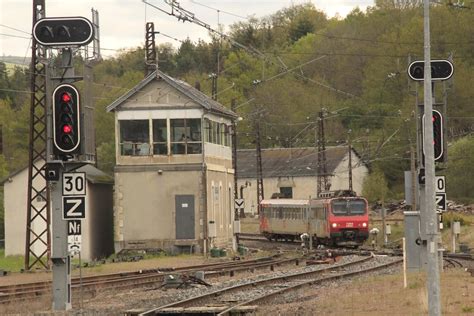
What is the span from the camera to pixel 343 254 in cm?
5016

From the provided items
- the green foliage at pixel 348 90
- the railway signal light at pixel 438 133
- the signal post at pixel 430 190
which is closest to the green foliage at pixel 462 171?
the green foliage at pixel 348 90

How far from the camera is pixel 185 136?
5375 cm

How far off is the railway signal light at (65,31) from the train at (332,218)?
36639 millimetres

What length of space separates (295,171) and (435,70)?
233 ft

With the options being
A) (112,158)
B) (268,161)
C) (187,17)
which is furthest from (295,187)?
(187,17)

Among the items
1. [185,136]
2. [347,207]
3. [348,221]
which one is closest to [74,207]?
[185,136]

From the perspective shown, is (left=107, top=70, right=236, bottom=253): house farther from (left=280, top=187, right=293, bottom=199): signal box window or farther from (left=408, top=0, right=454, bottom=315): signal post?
(left=280, top=187, right=293, bottom=199): signal box window

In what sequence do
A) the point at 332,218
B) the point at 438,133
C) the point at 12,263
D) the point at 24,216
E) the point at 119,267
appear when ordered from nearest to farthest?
the point at 438,133 < the point at 119,267 < the point at 12,263 < the point at 24,216 < the point at 332,218

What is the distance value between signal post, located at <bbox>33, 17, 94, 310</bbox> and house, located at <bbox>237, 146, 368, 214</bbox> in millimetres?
70298

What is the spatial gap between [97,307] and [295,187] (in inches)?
2933

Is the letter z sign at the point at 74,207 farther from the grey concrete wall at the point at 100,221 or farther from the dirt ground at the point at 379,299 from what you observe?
the grey concrete wall at the point at 100,221

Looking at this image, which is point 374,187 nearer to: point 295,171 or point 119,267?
point 295,171

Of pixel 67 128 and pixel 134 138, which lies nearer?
pixel 67 128

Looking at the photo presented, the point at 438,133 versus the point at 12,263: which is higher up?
the point at 438,133
